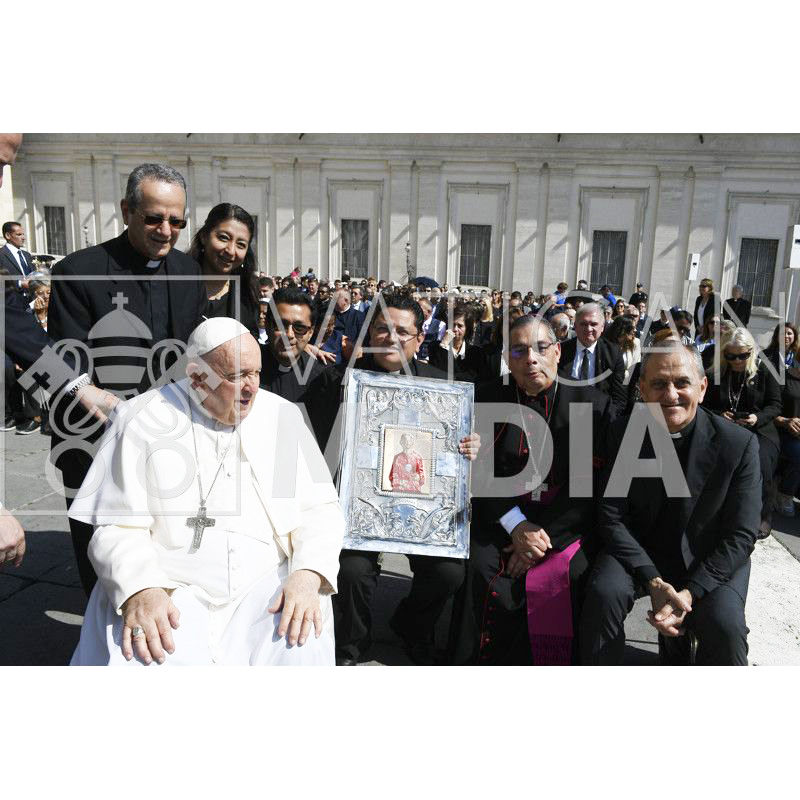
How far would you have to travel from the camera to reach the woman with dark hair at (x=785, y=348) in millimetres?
5798

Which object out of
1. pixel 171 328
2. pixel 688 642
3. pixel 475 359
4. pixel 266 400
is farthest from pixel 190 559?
pixel 475 359

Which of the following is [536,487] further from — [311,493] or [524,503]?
[311,493]

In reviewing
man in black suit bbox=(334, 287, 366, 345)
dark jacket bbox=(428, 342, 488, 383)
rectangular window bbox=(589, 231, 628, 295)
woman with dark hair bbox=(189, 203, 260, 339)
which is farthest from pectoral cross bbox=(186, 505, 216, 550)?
rectangular window bbox=(589, 231, 628, 295)

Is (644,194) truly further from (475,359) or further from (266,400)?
(266,400)

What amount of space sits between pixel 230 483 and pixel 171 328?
3.40 feet

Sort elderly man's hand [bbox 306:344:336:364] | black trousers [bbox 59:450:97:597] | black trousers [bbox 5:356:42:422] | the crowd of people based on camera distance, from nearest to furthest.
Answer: the crowd of people, black trousers [bbox 5:356:42:422], black trousers [bbox 59:450:97:597], elderly man's hand [bbox 306:344:336:364]

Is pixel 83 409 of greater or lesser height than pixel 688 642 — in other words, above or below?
above

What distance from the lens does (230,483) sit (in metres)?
2.66

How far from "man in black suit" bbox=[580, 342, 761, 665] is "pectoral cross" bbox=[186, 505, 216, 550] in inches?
65.7

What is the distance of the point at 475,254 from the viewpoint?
26.1 m

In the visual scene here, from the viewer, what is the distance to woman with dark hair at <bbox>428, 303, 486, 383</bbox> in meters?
4.75

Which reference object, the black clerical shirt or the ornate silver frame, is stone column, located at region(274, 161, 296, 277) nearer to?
the ornate silver frame

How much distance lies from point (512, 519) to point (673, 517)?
0.74m

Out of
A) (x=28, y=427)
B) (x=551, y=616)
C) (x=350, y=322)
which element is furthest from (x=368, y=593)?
(x=350, y=322)
